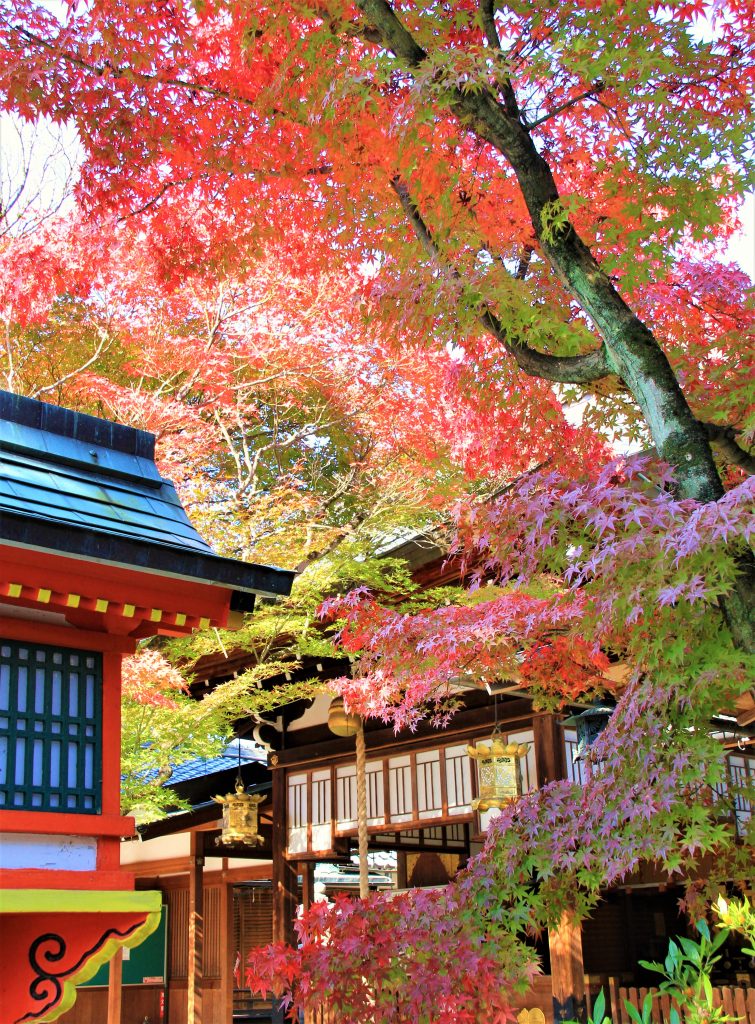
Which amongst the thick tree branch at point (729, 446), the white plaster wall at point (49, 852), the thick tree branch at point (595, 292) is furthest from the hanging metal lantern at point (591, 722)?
the white plaster wall at point (49, 852)

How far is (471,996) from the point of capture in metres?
3.63

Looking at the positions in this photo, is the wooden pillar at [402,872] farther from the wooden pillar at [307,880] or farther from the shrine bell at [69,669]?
the shrine bell at [69,669]

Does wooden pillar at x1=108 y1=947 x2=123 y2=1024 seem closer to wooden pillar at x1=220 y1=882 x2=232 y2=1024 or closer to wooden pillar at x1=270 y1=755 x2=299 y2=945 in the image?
wooden pillar at x1=270 y1=755 x2=299 y2=945

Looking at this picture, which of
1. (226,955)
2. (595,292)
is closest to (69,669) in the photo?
(595,292)

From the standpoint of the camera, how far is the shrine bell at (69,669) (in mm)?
4215

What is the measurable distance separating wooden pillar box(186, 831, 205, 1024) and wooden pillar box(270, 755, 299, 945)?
6.50ft

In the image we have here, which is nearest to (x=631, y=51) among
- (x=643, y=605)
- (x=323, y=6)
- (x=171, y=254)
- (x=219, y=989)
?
(x=323, y=6)

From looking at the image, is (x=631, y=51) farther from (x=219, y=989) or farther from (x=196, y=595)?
(x=219, y=989)

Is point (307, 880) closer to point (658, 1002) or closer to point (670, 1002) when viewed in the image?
point (658, 1002)

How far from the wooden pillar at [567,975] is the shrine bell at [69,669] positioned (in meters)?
5.57

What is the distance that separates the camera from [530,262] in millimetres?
5344

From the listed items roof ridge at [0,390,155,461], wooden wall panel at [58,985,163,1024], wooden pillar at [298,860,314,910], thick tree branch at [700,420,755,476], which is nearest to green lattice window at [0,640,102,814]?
roof ridge at [0,390,155,461]

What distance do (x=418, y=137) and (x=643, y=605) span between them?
226 centimetres

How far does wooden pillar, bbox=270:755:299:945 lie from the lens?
1216cm
